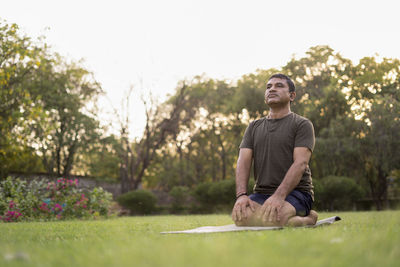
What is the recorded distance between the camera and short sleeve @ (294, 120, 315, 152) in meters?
4.75

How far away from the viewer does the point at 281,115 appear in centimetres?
520

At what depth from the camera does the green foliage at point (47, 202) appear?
10477 millimetres

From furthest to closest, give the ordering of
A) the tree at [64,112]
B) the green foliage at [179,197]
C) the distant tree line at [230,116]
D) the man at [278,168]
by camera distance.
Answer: the green foliage at [179,197] → the tree at [64,112] → the distant tree line at [230,116] → the man at [278,168]

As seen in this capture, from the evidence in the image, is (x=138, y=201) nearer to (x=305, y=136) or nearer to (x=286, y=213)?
(x=305, y=136)

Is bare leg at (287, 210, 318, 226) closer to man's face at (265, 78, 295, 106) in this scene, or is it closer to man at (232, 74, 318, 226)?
man at (232, 74, 318, 226)

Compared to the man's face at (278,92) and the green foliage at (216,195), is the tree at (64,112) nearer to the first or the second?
the green foliage at (216,195)

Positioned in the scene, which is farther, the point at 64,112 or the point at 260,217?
the point at 64,112

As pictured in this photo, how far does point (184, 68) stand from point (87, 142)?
971 cm

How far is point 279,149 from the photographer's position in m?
4.92

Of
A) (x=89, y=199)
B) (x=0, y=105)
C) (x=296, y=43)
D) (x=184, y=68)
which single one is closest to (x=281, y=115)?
(x=89, y=199)

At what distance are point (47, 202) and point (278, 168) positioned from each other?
8.54m

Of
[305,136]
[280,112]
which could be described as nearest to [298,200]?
[305,136]

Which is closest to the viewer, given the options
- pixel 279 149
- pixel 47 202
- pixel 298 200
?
pixel 298 200

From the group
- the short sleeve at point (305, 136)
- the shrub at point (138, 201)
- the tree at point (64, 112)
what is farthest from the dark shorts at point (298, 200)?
the tree at point (64, 112)
